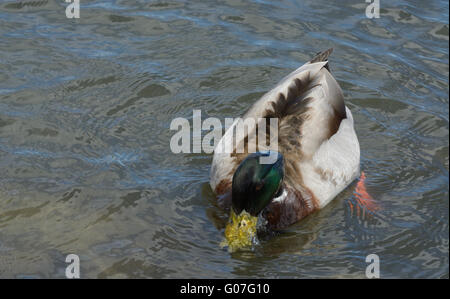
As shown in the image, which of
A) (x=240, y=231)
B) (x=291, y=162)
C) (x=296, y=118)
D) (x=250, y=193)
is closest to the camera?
(x=250, y=193)

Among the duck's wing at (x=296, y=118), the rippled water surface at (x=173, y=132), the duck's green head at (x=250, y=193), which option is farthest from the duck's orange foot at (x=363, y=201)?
the duck's green head at (x=250, y=193)

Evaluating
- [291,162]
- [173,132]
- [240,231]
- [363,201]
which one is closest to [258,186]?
[240,231]

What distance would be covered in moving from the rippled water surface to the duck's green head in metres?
0.18

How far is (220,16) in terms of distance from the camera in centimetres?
945

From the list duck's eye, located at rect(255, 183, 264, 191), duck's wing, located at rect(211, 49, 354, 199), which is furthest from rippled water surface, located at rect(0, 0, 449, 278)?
duck's eye, located at rect(255, 183, 264, 191)

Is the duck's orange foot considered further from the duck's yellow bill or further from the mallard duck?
the duck's yellow bill

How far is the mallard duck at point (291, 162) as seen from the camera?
19.2 ft

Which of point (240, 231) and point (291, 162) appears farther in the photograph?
point (291, 162)

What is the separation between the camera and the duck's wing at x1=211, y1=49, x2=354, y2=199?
6602 millimetres

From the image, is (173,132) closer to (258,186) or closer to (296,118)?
(296,118)

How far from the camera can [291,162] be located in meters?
6.60

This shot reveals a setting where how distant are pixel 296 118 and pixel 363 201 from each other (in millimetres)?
1003

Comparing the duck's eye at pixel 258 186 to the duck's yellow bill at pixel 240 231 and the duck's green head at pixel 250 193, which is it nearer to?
the duck's green head at pixel 250 193
